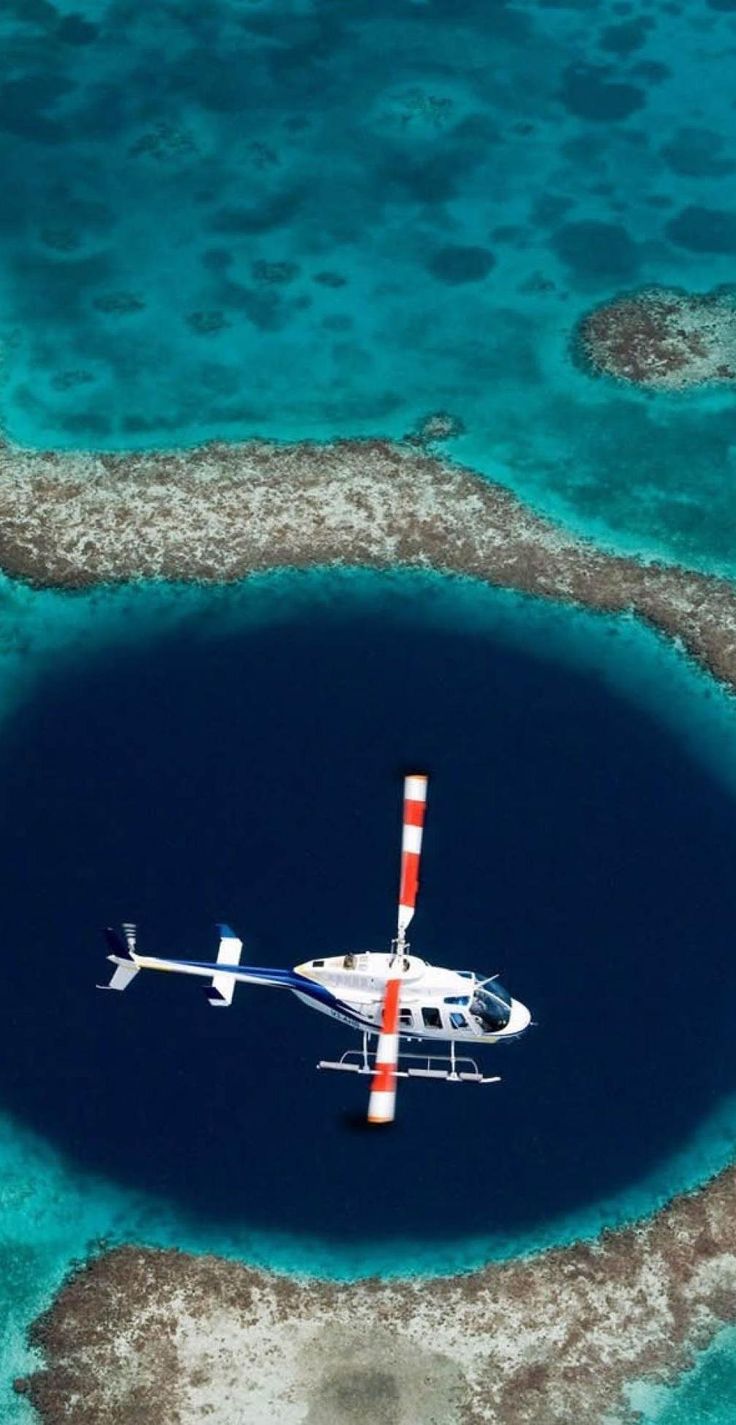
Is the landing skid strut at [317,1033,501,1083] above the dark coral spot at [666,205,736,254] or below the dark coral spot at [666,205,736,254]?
below

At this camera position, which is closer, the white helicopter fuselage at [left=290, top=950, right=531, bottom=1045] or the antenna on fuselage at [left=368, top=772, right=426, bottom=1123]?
the antenna on fuselage at [left=368, top=772, right=426, bottom=1123]

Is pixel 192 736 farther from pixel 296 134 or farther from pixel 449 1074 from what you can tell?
pixel 296 134

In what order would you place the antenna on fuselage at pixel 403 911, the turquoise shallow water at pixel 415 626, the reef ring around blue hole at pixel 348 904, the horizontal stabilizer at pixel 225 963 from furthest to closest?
the turquoise shallow water at pixel 415 626, the horizontal stabilizer at pixel 225 963, the reef ring around blue hole at pixel 348 904, the antenna on fuselage at pixel 403 911

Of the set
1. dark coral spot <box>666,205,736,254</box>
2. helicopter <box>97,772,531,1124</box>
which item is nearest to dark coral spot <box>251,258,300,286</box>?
dark coral spot <box>666,205,736,254</box>

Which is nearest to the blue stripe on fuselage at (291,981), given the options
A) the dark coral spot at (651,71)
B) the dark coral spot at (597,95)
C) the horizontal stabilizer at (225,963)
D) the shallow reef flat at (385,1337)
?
the horizontal stabilizer at (225,963)

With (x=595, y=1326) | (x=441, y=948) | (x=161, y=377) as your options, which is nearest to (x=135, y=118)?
(x=161, y=377)

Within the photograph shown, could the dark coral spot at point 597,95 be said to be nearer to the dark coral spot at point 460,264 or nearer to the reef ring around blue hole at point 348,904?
the dark coral spot at point 460,264

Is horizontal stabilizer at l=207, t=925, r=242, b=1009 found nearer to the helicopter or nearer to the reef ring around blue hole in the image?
the helicopter
